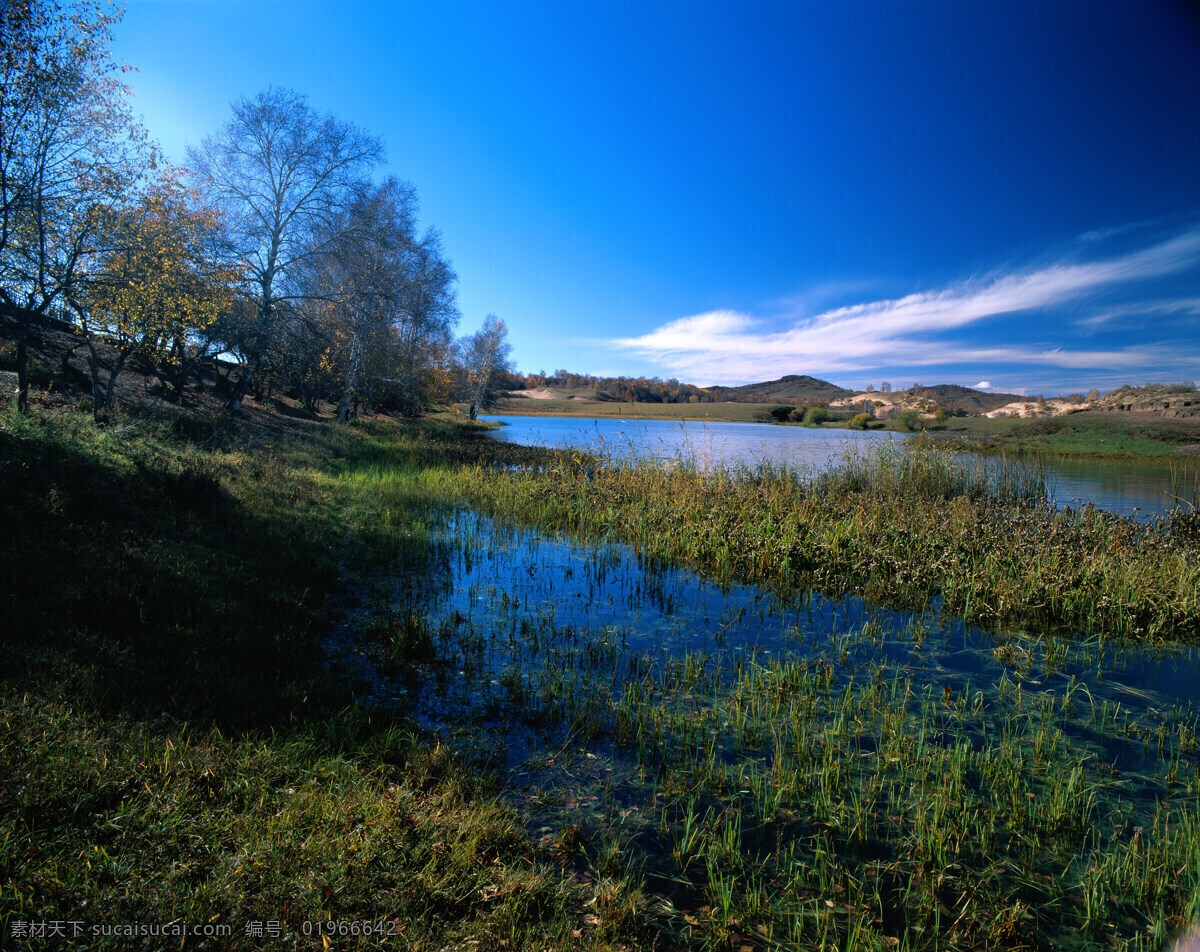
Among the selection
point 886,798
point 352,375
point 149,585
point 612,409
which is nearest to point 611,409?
point 612,409

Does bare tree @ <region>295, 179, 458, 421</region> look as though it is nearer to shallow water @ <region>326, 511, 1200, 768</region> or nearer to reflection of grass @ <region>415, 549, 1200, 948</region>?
shallow water @ <region>326, 511, 1200, 768</region>

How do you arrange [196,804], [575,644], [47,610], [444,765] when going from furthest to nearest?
[575,644] → [47,610] → [444,765] → [196,804]

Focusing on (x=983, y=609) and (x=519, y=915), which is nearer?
(x=519, y=915)

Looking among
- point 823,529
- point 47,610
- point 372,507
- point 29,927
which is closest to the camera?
point 29,927

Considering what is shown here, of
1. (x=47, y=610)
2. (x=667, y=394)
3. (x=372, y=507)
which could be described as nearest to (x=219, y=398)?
(x=372, y=507)

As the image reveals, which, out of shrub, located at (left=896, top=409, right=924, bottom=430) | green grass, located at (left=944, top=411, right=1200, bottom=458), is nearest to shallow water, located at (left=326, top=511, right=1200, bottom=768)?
green grass, located at (left=944, top=411, right=1200, bottom=458)

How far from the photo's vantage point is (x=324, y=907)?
201cm

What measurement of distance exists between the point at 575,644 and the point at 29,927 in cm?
397

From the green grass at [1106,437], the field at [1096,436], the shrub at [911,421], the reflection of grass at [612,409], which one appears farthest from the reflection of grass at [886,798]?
the reflection of grass at [612,409]

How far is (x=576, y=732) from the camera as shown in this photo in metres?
3.79

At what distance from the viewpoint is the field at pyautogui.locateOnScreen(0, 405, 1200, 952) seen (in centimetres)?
222

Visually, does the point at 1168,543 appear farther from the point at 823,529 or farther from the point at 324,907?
the point at 324,907

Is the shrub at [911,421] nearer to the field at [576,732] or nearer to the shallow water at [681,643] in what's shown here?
the field at [576,732]

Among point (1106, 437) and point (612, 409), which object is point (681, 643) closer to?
point (1106, 437)
